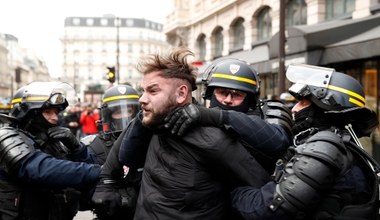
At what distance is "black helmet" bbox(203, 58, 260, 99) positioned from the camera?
300cm

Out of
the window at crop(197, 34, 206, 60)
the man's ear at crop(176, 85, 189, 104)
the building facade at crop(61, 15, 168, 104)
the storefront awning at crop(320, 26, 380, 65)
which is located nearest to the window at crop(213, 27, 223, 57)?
the window at crop(197, 34, 206, 60)

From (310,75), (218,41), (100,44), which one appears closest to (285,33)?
(310,75)

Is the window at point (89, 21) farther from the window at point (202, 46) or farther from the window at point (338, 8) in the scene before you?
the window at point (338, 8)

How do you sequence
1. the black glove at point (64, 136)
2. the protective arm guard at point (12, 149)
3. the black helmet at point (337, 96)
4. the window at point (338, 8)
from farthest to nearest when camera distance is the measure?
the window at point (338, 8) < the black glove at point (64, 136) < the protective arm guard at point (12, 149) < the black helmet at point (337, 96)

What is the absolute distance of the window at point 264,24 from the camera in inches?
695

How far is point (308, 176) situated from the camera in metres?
1.84

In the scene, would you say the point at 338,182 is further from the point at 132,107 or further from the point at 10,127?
the point at 132,107

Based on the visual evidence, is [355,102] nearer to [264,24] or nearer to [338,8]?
[338,8]

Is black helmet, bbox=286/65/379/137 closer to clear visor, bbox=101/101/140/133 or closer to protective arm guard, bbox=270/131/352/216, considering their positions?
protective arm guard, bbox=270/131/352/216

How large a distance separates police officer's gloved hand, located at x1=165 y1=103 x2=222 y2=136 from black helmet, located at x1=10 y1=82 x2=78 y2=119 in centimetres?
129

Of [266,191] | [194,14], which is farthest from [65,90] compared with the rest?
[194,14]

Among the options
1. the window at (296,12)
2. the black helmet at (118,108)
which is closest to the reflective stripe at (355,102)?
the black helmet at (118,108)

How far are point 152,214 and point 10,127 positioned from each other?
1.24 m

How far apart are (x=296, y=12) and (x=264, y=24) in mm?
2882
